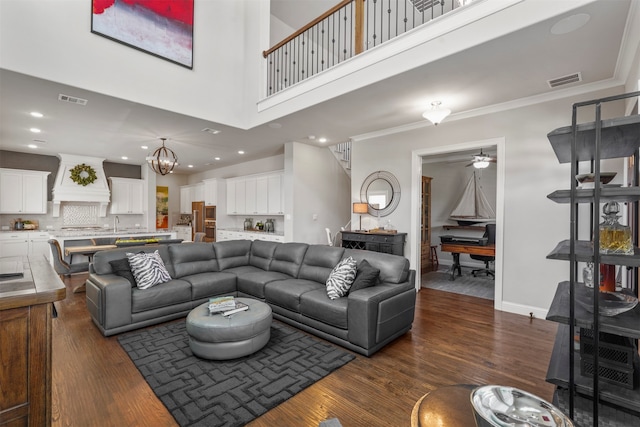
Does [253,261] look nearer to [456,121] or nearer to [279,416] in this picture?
[279,416]

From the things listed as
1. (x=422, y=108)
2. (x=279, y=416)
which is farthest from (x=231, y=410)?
(x=422, y=108)

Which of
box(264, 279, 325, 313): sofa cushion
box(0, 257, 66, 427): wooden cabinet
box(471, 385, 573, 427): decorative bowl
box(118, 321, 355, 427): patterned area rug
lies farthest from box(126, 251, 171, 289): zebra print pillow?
box(471, 385, 573, 427): decorative bowl

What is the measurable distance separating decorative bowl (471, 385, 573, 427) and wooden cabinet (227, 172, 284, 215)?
6.32 m

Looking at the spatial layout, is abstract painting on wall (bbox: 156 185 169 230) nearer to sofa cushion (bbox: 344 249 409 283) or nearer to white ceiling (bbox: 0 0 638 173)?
white ceiling (bbox: 0 0 638 173)

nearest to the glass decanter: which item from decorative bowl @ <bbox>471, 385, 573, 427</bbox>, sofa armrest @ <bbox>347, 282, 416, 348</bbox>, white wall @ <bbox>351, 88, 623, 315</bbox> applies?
→ decorative bowl @ <bbox>471, 385, 573, 427</bbox>

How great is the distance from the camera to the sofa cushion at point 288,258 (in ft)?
13.6

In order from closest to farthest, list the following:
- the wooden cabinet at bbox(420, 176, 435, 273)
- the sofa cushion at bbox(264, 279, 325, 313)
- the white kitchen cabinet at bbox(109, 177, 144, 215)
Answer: the sofa cushion at bbox(264, 279, 325, 313), the wooden cabinet at bbox(420, 176, 435, 273), the white kitchen cabinet at bbox(109, 177, 144, 215)

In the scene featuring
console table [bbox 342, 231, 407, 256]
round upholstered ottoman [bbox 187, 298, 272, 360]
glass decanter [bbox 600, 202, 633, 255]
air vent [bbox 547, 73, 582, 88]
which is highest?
air vent [bbox 547, 73, 582, 88]

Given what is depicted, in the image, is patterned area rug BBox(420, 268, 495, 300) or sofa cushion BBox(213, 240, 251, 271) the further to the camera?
patterned area rug BBox(420, 268, 495, 300)

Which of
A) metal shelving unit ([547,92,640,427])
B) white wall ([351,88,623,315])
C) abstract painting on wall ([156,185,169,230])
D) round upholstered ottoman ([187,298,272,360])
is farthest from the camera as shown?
abstract painting on wall ([156,185,169,230])

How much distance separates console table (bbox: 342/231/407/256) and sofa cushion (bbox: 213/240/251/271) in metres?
1.95

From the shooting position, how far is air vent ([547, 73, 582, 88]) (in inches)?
129

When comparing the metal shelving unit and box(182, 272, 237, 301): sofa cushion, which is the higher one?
the metal shelving unit

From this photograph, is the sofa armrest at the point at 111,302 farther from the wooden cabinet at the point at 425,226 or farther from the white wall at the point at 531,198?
the wooden cabinet at the point at 425,226
